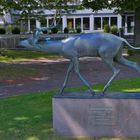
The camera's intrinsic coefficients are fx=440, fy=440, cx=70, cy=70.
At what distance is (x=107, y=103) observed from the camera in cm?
754

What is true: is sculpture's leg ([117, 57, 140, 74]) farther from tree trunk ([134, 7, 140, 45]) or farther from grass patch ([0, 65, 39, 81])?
tree trunk ([134, 7, 140, 45])

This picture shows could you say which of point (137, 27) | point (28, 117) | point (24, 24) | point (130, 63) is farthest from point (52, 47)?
point (24, 24)

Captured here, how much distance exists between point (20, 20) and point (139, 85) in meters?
11.1

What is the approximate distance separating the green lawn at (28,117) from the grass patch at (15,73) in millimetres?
4032

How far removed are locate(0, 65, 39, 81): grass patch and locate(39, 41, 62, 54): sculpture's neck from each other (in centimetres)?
782

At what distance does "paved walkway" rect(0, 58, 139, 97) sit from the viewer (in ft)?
44.2

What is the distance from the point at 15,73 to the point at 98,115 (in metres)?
9.59

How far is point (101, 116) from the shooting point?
7.63 meters

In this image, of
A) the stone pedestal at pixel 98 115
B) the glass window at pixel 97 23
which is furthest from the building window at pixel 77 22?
the stone pedestal at pixel 98 115

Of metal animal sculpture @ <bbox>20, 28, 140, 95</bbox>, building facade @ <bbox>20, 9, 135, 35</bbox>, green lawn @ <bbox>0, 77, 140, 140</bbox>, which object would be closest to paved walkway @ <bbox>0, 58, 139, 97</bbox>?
green lawn @ <bbox>0, 77, 140, 140</bbox>

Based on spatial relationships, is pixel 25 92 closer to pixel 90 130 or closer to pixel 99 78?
pixel 99 78

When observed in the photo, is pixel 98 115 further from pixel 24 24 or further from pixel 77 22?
pixel 77 22

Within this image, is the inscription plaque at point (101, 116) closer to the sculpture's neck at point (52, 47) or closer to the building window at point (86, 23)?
the sculpture's neck at point (52, 47)

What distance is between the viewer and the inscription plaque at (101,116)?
7590 mm
